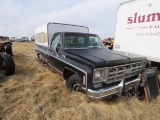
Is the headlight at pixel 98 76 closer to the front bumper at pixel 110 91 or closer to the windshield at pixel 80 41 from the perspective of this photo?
the front bumper at pixel 110 91

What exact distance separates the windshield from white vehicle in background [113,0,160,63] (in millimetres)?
1586

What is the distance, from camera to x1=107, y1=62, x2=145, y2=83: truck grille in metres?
3.15

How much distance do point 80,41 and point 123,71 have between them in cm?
188

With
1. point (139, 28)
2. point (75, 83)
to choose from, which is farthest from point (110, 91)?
point (139, 28)

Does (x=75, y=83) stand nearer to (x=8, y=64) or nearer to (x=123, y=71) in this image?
(x=123, y=71)

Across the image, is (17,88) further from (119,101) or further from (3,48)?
(3,48)

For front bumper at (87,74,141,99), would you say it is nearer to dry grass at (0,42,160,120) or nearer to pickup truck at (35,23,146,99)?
pickup truck at (35,23,146,99)

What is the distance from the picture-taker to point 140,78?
151 inches

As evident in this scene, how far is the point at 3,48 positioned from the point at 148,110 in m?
8.33

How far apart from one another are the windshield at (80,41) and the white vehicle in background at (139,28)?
159 centimetres

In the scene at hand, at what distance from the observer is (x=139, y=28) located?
539 cm

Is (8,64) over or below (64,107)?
over

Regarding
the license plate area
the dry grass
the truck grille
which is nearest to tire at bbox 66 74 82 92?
the dry grass

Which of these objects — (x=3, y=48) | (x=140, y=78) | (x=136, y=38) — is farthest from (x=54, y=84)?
(x=3, y=48)
